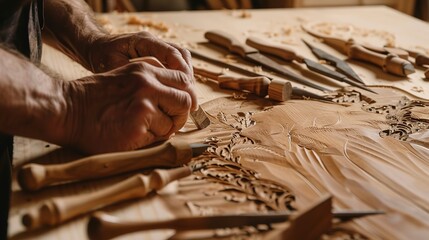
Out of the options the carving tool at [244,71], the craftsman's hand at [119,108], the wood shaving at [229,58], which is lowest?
the wood shaving at [229,58]

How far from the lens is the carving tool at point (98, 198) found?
32.9 inches

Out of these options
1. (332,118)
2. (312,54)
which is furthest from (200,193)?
(312,54)

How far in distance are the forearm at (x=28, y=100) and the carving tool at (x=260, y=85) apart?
651 millimetres

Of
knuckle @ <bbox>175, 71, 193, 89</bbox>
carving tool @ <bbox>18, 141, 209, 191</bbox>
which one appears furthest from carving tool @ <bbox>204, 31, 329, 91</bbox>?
carving tool @ <bbox>18, 141, 209, 191</bbox>

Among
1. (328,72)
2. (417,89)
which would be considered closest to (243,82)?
(328,72)

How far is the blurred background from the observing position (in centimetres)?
354

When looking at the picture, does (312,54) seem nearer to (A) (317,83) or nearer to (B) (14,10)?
(A) (317,83)

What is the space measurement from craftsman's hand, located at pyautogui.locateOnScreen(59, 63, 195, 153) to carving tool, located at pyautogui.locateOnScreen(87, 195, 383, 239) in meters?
0.27

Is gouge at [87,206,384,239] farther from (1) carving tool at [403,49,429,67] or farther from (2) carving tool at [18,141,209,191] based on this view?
(1) carving tool at [403,49,429,67]

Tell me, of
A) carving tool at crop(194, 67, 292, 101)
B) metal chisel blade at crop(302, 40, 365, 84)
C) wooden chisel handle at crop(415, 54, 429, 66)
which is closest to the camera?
carving tool at crop(194, 67, 292, 101)

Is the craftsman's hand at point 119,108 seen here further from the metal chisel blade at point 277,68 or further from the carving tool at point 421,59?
the carving tool at point 421,59

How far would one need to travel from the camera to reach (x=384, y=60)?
5.91 ft

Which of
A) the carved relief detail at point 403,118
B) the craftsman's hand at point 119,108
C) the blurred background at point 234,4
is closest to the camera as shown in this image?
the craftsman's hand at point 119,108

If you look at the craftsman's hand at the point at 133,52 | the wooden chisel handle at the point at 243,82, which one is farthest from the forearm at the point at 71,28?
the wooden chisel handle at the point at 243,82
